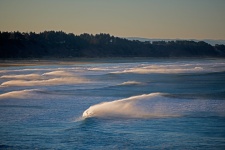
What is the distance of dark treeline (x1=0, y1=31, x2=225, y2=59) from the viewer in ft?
197

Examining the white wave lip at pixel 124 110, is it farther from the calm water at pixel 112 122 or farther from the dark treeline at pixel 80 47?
the dark treeline at pixel 80 47

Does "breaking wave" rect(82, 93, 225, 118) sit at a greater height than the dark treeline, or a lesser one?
lesser

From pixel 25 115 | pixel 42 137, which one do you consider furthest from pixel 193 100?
pixel 42 137

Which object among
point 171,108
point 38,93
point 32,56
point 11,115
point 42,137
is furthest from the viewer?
point 32,56

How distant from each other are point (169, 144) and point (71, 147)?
1.90 meters

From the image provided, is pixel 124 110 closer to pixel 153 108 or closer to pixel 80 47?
pixel 153 108

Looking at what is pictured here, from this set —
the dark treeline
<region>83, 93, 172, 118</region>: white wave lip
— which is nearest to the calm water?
Answer: <region>83, 93, 172, 118</region>: white wave lip

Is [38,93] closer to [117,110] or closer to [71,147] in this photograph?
[117,110]

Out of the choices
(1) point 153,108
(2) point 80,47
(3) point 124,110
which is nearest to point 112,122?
(3) point 124,110

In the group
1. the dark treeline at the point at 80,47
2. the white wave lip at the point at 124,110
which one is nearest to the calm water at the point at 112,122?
the white wave lip at the point at 124,110

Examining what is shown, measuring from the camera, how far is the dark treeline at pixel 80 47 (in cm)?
5994

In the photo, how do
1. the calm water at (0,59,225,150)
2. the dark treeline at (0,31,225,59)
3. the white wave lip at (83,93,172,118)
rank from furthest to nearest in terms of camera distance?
the dark treeline at (0,31,225,59) → the white wave lip at (83,93,172,118) → the calm water at (0,59,225,150)

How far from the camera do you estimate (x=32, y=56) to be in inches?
2280

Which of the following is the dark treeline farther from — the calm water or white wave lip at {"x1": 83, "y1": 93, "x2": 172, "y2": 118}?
white wave lip at {"x1": 83, "y1": 93, "x2": 172, "y2": 118}
